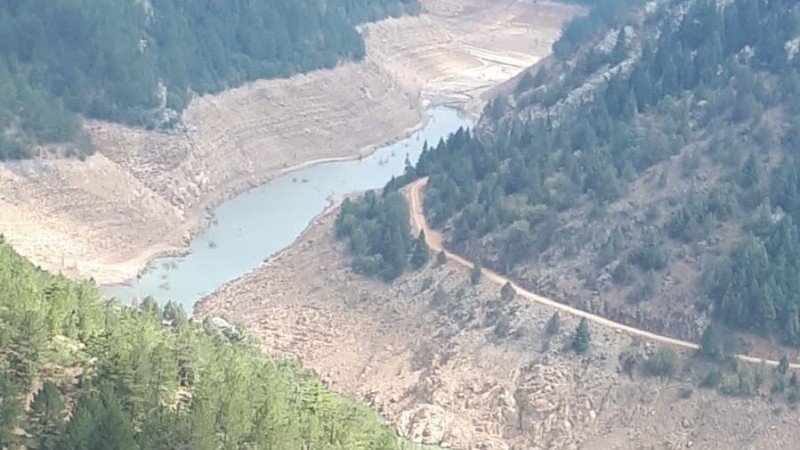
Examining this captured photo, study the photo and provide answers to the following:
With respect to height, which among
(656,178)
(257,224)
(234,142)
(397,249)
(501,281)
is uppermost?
(656,178)

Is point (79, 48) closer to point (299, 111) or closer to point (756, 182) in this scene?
point (299, 111)

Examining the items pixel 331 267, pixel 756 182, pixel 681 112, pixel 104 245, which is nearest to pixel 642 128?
pixel 681 112

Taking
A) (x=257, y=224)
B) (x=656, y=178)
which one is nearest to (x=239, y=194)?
(x=257, y=224)

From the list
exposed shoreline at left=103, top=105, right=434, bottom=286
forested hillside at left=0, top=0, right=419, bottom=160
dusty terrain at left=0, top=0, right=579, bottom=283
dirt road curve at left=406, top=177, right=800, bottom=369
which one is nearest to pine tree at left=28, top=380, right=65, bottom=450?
dirt road curve at left=406, top=177, right=800, bottom=369

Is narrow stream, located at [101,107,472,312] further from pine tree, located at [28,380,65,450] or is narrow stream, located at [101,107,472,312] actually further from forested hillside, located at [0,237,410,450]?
pine tree, located at [28,380,65,450]

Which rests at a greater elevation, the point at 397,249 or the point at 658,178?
the point at 658,178

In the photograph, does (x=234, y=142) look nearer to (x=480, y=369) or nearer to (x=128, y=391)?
(x=480, y=369)
